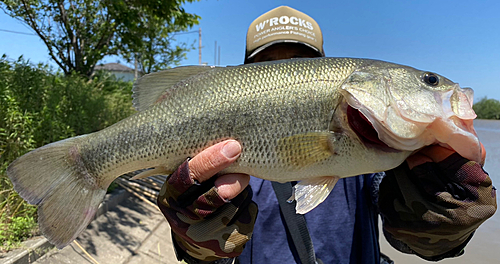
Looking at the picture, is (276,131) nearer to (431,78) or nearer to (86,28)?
(431,78)

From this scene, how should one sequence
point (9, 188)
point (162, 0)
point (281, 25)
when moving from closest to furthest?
point (281, 25) → point (9, 188) → point (162, 0)

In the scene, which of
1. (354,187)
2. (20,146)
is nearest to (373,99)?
(354,187)

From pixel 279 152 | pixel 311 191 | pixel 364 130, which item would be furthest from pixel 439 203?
pixel 279 152

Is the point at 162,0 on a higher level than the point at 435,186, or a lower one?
higher

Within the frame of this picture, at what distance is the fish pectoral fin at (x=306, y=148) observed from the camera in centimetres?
154

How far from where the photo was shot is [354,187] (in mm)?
2186

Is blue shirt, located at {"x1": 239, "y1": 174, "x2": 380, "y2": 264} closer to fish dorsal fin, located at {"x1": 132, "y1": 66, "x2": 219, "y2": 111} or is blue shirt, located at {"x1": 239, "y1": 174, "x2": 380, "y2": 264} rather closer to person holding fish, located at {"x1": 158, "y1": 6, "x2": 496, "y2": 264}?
person holding fish, located at {"x1": 158, "y1": 6, "x2": 496, "y2": 264}

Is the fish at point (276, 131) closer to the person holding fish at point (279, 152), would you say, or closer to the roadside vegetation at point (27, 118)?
the person holding fish at point (279, 152)

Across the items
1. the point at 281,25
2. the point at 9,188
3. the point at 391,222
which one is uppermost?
the point at 281,25

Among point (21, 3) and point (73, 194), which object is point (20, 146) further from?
point (21, 3)

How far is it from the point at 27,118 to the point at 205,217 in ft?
12.4

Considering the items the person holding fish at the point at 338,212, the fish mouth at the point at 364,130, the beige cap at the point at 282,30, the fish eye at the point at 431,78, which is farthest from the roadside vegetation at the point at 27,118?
the fish eye at the point at 431,78

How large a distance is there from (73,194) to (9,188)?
120 inches

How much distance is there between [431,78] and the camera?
5.25ft
